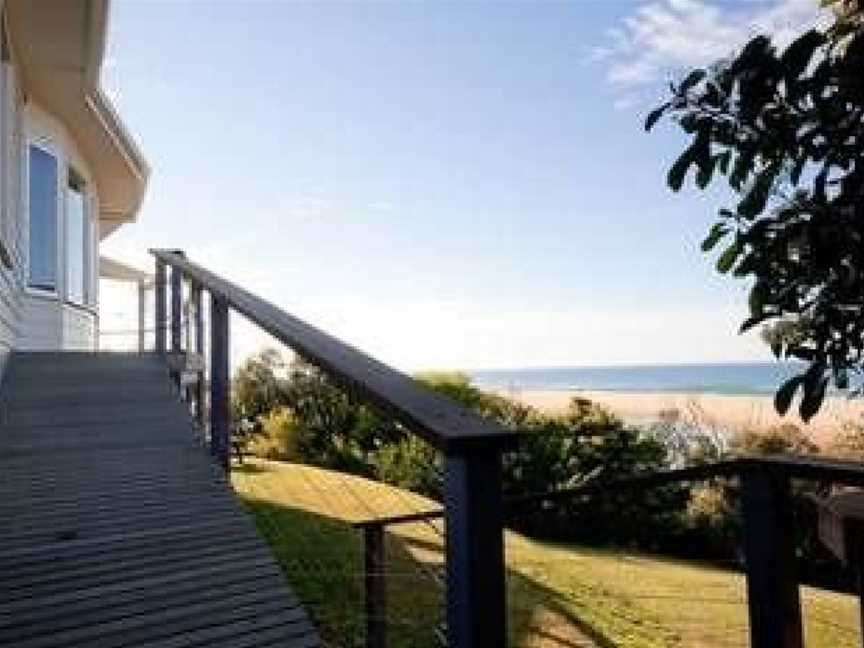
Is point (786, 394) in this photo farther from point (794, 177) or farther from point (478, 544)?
point (478, 544)

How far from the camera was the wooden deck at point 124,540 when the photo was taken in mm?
4078

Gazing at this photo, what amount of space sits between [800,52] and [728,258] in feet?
1.49

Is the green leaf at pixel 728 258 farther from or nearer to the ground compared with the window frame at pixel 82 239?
nearer to the ground

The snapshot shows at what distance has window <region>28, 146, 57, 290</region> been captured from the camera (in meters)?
12.4

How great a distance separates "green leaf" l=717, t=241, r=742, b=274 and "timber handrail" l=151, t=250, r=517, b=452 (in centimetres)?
65

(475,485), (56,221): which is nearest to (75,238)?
(56,221)

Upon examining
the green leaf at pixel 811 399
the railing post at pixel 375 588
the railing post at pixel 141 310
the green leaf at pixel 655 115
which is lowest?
the railing post at pixel 375 588

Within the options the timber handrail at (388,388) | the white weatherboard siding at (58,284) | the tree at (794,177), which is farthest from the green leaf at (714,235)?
the white weatherboard siding at (58,284)

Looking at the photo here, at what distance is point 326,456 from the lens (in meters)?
17.5

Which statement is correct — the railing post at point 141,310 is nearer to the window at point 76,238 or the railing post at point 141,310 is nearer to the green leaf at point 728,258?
the window at point 76,238

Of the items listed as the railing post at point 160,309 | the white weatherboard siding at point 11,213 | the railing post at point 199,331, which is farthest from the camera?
the railing post at point 160,309

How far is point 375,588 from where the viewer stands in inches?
192

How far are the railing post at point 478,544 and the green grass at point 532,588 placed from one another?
4.21 meters

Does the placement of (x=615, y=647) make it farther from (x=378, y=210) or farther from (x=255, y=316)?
(x=378, y=210)
